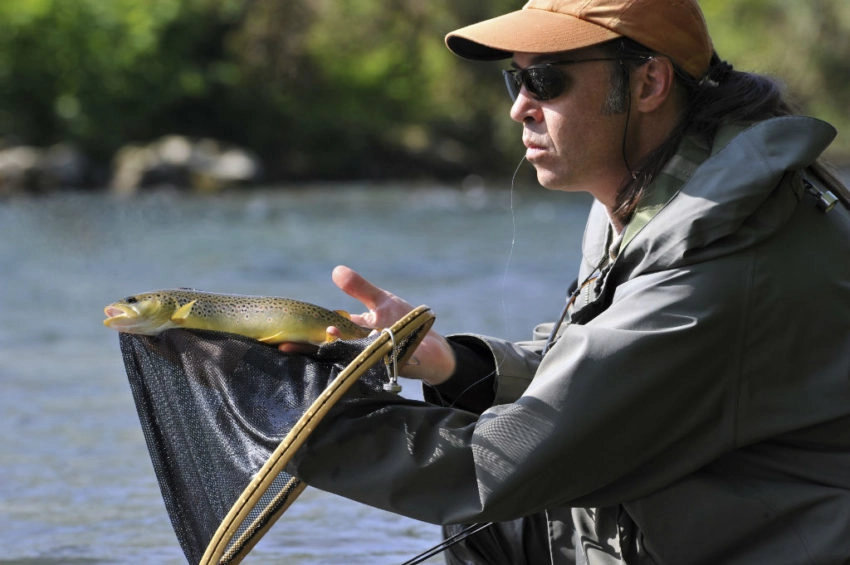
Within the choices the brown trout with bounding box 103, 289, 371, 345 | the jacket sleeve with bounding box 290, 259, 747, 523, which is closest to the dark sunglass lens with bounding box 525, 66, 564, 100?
the jacket sleeve with bounding box 290, 259, 747, 523

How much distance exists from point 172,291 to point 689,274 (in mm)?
966

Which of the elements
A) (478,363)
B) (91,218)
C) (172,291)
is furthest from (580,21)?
(91,218)

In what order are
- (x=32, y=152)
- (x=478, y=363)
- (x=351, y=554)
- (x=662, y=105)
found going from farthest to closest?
1. (x=32, y=152)
2. (x=351, y=554)
3. (x=478, y=363)
4. (x=662, y=105)

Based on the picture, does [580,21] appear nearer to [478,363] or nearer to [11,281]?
[478,363]

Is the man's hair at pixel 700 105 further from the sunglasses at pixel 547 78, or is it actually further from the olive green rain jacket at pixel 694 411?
the olive green rain jacket at pixel 694 411

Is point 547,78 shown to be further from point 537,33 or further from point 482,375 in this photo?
point 482,375

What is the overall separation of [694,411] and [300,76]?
41432mm

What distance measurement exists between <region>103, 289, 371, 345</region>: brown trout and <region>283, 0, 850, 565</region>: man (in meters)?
0.10

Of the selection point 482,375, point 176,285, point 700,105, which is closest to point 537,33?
point 700,105

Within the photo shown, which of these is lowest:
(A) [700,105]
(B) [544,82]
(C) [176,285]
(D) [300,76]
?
(C) [176,285]

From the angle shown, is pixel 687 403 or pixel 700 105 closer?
pixel 687 403

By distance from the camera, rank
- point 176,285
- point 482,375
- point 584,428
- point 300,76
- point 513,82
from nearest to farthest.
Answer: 1. point 584,428
2. point 513,82
3. point 482,375
4. point 176,285
5. point 300,76

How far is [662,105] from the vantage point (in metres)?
2.67

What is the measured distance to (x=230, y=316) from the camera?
252cm
